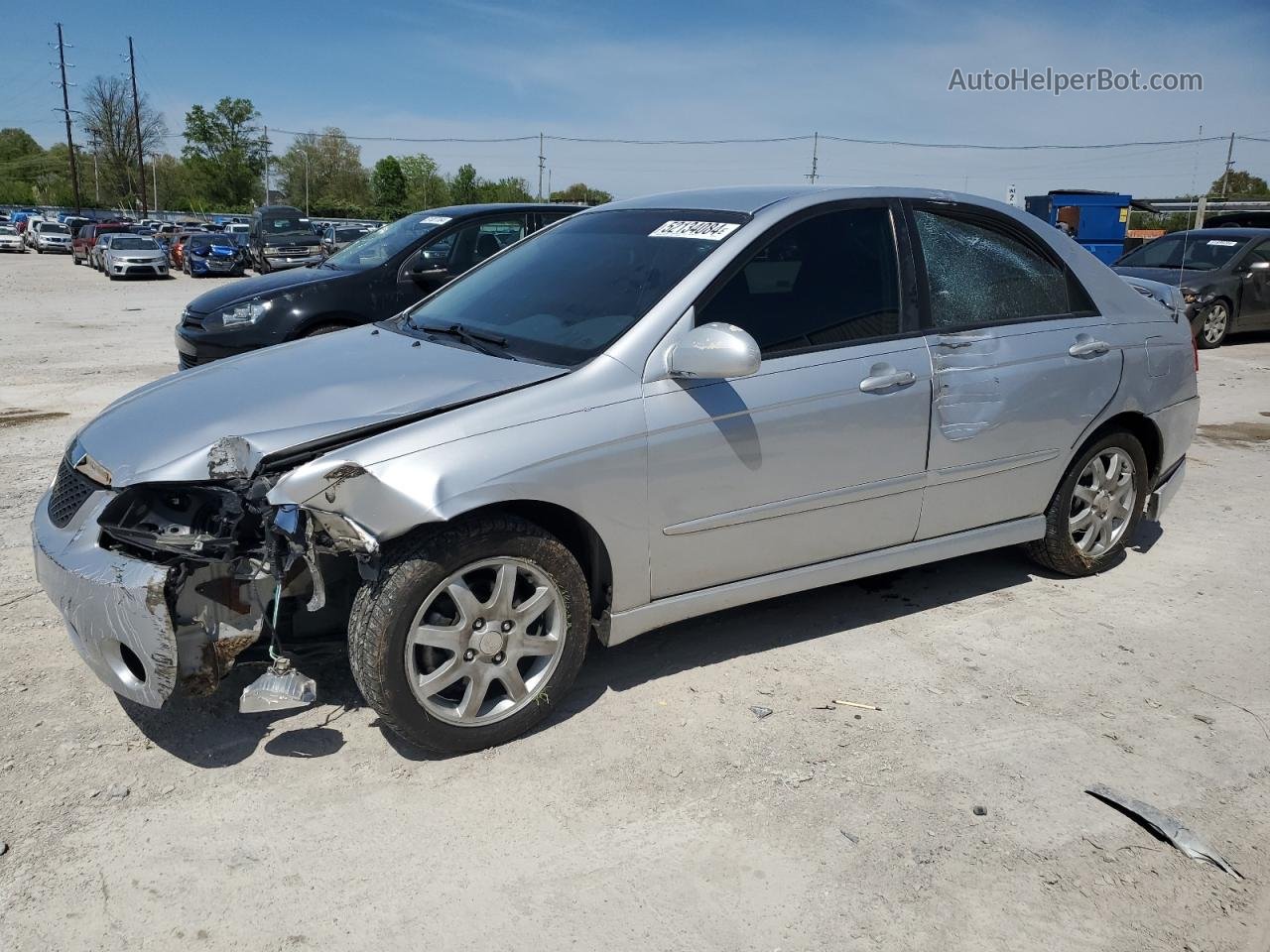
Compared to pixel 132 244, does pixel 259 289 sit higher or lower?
lower

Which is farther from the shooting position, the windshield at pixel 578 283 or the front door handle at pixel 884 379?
the front door handle at pixel 884 379

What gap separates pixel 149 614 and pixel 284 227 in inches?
1191

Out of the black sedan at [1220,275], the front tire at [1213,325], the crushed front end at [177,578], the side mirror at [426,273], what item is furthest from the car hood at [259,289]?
the front tire at [1213,325]

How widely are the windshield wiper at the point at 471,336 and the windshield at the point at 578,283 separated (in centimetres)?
1

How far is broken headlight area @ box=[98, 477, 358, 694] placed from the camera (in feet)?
9.52

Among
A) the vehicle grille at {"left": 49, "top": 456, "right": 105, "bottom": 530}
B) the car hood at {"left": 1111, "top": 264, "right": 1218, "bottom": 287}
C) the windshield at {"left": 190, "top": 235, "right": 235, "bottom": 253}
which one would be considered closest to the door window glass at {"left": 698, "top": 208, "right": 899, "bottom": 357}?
the vehicle grille at {"left": 49, "top": 456, "right": 105, "bottom": 530}

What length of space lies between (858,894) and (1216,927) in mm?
896

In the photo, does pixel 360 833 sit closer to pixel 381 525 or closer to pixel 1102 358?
pixel 381 525

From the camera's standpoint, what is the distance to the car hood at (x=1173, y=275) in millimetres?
12680

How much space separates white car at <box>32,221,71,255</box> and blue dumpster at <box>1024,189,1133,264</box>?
44922mm

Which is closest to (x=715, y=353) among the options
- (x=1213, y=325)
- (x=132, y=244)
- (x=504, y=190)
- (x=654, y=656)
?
(x=654, y=656)

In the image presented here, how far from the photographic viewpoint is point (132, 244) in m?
30.6

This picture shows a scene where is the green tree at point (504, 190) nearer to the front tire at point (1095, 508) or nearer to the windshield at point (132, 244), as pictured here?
the windshield at point (132, 244)

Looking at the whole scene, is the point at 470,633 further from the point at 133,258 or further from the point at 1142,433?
the point at 133,258
